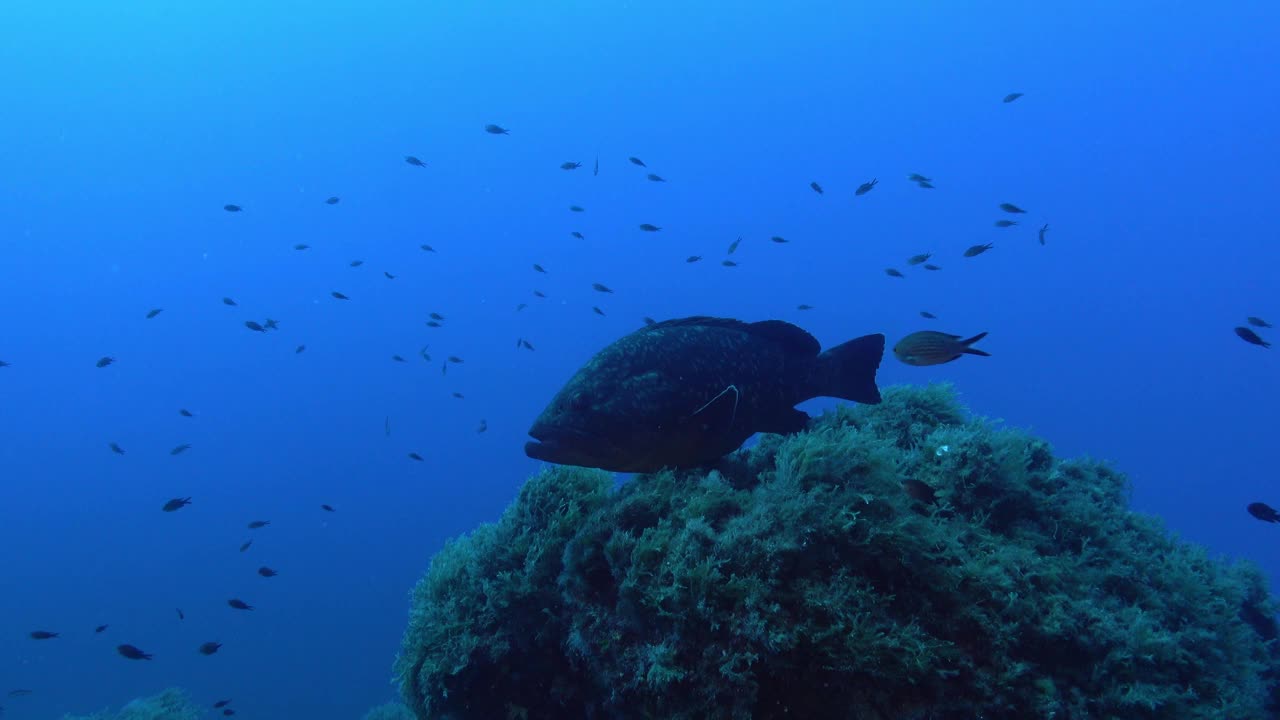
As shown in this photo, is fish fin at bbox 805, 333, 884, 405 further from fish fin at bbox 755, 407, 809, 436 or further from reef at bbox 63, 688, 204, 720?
reef at bbox 63, 688, 204, 720

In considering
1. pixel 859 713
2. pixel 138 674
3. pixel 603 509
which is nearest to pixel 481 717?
pixel 603 509

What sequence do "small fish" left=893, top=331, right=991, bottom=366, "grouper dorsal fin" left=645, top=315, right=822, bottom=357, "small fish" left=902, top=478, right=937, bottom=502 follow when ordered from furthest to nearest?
1. "small fish" left=893, top=331, right=991, bottom=366
2. "grouper dorsal fin" left=645, top=315, right=822, bottom=357
3. "small fish" left=902, top=478, right=937, bottom=502

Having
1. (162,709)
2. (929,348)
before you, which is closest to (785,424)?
(929,348)

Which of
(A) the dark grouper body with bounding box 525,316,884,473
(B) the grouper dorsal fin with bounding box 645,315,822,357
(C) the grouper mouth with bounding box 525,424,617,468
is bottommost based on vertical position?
(C) the grouper mouth with bounding box 525,424,617,468

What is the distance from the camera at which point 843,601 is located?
2902 mm

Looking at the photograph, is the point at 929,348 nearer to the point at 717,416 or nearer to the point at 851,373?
the point at 851,373

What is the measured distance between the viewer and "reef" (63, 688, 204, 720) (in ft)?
A: 34.7

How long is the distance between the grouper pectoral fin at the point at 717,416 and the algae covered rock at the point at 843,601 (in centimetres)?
32

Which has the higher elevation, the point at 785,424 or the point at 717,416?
the point at 717,416

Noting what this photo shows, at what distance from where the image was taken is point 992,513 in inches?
152

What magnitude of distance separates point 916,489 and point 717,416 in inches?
50.2

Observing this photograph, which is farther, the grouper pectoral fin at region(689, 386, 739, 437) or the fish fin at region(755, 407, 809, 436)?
the fish fin at region(755, 407, 809, 436)

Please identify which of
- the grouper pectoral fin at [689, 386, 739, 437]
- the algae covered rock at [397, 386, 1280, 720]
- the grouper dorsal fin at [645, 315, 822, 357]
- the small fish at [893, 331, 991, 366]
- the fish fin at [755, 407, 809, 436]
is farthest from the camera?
the small fish at [893, 331, 991, 366]

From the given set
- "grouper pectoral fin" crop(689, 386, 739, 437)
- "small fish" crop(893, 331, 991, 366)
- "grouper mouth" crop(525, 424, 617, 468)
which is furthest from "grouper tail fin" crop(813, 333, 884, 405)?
"grouper mouth" crop(525, 424, 617, 468)
